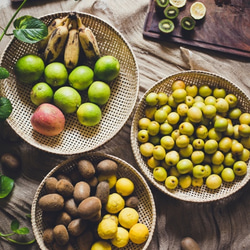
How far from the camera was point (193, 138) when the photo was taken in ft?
6.14

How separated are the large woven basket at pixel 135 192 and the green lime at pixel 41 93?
34 cm

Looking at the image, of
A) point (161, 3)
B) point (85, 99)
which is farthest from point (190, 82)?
point (85, 99)

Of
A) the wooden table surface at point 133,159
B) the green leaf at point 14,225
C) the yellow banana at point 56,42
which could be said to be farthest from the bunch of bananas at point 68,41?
the green leaf at point 14,225

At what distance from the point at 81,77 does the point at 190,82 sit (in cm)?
61

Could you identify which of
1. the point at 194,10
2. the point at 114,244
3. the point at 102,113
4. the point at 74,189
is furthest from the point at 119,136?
the point at 194,10

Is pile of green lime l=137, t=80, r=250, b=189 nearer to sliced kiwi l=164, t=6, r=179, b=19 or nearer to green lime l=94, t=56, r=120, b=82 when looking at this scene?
green lime l=94, t=56, r=120, b=82

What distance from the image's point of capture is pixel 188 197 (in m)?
1.89

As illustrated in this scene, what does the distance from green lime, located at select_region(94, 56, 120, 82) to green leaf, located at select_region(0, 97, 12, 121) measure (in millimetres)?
470

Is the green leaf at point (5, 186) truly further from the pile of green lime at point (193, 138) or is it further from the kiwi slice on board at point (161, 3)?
the kiwi slice on board at point (161, 3)

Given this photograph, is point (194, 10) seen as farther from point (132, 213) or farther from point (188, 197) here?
point (132, 213)

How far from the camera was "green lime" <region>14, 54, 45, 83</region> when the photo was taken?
1.77 metres

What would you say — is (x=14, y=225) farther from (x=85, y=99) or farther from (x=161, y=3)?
(x=161, y=3)

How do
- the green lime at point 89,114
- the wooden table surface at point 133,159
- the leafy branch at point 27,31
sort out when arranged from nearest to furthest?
the leafy branch at point 27,31 → the green lime at point 89,114 → the wooden table surface at point 133,159

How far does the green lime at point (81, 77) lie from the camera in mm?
1808
